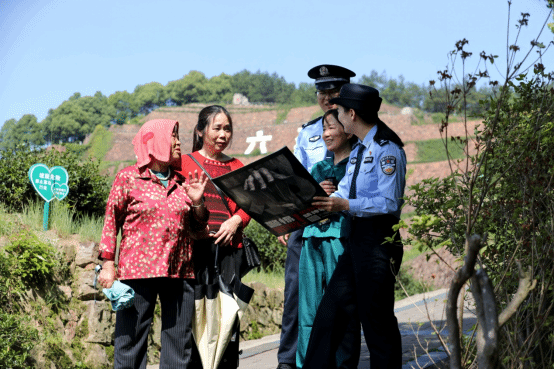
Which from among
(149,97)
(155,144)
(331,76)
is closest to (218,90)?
(149,97)

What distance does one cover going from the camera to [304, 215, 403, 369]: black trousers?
301 centimetres

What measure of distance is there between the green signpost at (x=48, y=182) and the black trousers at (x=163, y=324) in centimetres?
325

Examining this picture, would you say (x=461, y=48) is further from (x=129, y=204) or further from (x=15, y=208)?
(x=15, y=208)

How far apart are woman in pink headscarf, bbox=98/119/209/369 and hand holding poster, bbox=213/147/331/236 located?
0.28 m

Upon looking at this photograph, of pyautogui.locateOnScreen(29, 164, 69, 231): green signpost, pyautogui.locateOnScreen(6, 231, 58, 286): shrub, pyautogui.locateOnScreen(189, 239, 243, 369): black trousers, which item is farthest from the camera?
pyautogui.locateOnScreen(29, 164, 69, 231): green signpost

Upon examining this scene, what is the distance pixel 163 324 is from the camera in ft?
10.7

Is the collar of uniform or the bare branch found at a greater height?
the collar of uniform

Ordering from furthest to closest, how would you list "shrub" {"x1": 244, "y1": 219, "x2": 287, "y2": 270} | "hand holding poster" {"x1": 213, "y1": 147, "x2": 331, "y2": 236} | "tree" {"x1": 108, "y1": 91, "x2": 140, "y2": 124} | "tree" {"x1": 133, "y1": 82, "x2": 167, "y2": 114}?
"tree" {"x1": 133, "y1": 82, "x2": 167, "y2": 114} < "tree" {"x1": 108, "y1": 91, "x2": 140, "y2": 124} < "shrub" {"x1": 244, "y1": 219, "x2": 287, "y2": 270} < "hand holding poster" {"x1": 213, "y1": 147, "x2": 331, "y2": 236}

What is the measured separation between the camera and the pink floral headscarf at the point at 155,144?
10.7 feet

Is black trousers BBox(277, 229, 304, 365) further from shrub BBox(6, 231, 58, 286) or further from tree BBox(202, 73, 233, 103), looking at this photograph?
tree BBox(202, 73, 233, 103)

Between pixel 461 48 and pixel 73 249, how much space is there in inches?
170

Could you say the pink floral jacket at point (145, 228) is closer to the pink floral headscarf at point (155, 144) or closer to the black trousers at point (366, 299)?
the pink floral headscarf at point (155, 144)

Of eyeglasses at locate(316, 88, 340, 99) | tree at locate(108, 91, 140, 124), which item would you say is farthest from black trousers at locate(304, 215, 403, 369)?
tree at locate(108, 91, 140, 124)

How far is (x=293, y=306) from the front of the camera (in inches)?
152
